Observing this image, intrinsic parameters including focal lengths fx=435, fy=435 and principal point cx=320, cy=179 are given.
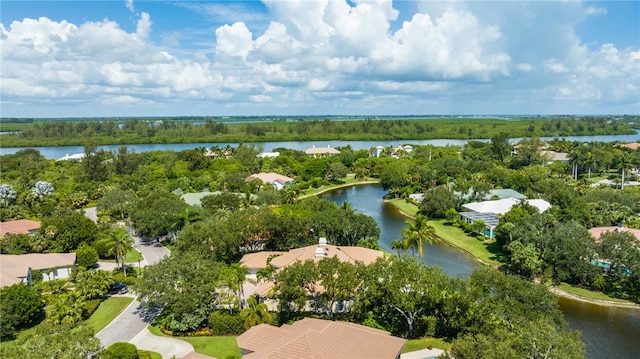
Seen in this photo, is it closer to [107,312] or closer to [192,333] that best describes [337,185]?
[107,312]

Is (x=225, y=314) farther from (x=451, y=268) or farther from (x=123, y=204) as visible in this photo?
(x=123, y=204)

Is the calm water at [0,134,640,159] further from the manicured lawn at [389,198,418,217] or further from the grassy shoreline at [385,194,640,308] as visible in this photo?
the grassy shoreline at [385,194,640,308]

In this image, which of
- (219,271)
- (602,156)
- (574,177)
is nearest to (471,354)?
(219,271)

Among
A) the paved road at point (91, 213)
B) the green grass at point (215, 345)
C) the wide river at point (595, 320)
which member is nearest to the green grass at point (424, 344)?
the wide river at point (595, 320)

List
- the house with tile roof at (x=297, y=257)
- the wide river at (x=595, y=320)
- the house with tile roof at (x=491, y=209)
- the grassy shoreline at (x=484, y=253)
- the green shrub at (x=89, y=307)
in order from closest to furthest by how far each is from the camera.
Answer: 1. the wide river at (x=595, y=320)
2. the green shrub at (x=89, y=307)
3. the grassy shoreline at (x=484, y=253)
4. the house with tile roof at (x=297, y=257)
5. the house with tile roof at (x=491, y=209)

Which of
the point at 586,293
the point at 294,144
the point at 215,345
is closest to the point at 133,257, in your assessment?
the point at 215,345

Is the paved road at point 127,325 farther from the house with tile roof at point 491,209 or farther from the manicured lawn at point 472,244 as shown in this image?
the house with tile roof at point 491,209

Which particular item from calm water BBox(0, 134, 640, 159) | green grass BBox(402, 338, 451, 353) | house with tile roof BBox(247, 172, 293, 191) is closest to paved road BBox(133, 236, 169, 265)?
green grass BBox(402, 338, 451, 353)
